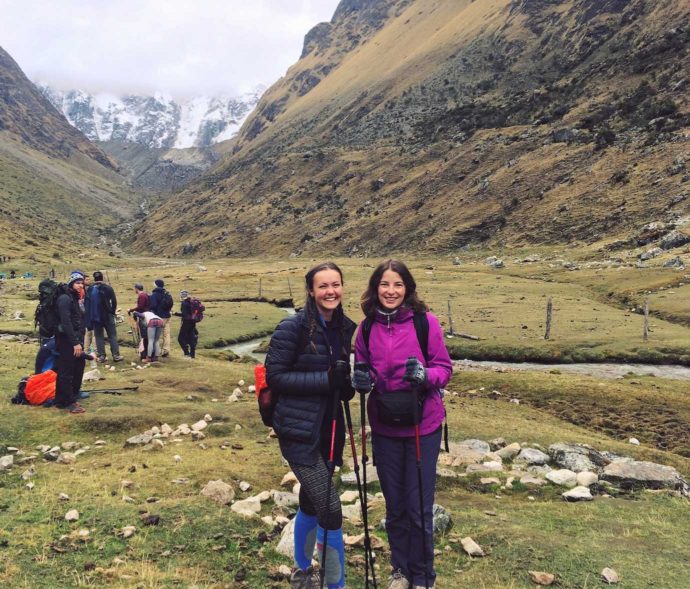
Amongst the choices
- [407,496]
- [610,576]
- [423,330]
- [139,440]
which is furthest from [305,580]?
[139,440]

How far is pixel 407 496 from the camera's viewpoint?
6375 mm

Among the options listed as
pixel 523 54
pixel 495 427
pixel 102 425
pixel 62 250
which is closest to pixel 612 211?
pixel 495 427

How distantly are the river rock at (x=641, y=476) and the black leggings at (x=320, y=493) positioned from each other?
27.1 ft

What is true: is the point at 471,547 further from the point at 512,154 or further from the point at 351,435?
the point at 512,154

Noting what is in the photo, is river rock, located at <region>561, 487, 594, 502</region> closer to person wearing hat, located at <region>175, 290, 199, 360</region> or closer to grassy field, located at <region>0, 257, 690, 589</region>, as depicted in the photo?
grassy field, located at <region>0, 257, 690, 589</region>

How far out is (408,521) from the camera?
6.45 m

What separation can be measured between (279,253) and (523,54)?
10543 centimetres

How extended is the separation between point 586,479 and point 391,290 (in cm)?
813

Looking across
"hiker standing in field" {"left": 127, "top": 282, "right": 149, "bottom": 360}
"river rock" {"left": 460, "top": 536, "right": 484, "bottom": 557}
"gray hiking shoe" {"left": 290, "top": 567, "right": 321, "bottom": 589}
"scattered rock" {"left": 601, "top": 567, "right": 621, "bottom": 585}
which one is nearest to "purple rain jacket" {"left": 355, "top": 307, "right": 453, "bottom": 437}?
"gray hiking shoe" {"left": 290, "top": 567, "right": 321, "bottom": 589}

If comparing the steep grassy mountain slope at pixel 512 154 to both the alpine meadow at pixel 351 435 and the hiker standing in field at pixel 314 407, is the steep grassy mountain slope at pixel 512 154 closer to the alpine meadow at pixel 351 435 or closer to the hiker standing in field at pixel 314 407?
the alpine meadow at pixel 351 435

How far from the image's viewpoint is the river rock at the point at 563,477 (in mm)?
11312

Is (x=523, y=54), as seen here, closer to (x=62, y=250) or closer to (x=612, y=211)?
(x=612, y=211)

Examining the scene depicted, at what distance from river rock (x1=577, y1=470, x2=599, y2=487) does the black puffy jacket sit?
775 centimetres

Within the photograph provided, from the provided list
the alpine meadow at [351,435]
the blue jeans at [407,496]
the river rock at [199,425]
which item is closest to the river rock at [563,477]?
the alpine meadow at [351,435]
